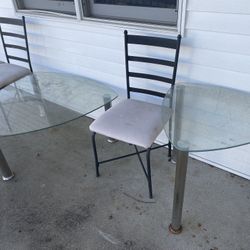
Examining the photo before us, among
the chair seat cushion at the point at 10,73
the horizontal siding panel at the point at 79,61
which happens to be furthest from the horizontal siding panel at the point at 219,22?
the chair seat cushion at the point at 10,73

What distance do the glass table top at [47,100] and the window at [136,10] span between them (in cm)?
58

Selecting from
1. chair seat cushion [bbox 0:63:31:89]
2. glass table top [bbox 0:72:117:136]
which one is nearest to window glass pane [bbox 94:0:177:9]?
Answer: glass table top [bbox 0:72:117:136]

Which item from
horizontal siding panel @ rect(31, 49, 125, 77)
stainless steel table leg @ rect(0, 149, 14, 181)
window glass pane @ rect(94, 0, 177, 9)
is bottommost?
stainless steel table leg @ rect(0, 149, 14, 181)

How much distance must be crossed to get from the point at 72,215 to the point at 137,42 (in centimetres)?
126

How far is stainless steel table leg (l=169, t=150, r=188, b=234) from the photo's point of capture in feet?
4.04

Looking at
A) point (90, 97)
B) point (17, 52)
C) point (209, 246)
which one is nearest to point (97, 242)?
point (209, 246)

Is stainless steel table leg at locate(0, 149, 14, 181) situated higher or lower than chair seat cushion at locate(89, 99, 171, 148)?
lower

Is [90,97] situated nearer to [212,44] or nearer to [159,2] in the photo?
[159,2]

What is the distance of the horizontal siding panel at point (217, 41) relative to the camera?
144cm

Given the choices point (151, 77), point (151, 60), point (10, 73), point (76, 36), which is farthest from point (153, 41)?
point (10, 73)

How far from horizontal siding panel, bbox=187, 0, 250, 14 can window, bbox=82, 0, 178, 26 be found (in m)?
0.16

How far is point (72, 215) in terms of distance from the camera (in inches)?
66.7

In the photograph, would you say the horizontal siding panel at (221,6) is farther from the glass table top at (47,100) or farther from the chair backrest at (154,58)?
the glass table top at (47,100)

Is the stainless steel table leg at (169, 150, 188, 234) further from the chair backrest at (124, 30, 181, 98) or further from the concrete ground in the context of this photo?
the chair backrest at (124, 30, 181, 98)
